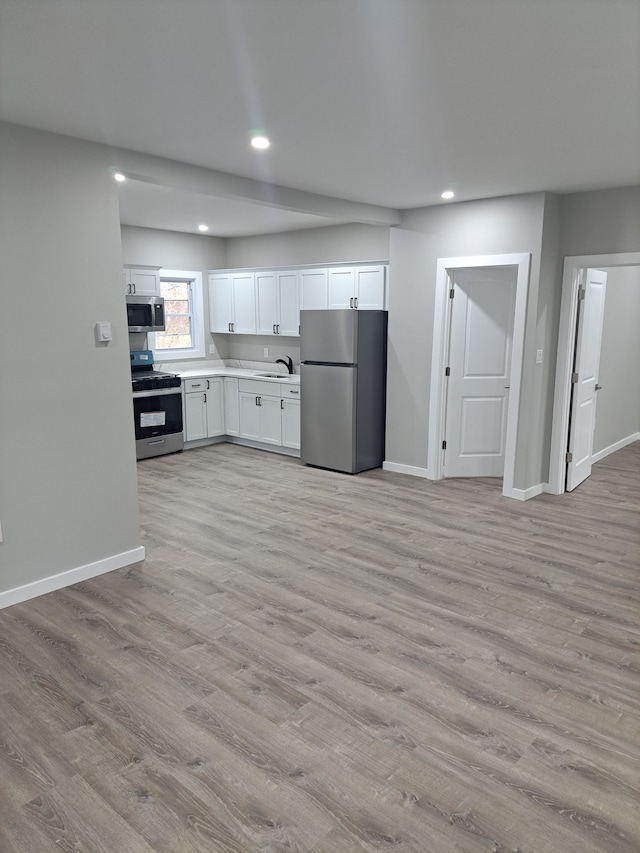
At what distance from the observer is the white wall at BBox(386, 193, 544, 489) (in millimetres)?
4984

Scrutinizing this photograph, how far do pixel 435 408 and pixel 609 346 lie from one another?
2.30 metres

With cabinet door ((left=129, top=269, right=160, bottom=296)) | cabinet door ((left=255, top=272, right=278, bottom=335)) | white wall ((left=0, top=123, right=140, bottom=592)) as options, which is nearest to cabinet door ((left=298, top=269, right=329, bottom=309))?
cabinet door ((left=255, top=272, right=278, bottom=335))

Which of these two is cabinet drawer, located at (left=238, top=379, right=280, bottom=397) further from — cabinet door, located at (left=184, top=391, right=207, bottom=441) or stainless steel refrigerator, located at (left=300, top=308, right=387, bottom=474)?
stainless steel refrigerator, located at (left=300, top=308, right=387, bottom=474)

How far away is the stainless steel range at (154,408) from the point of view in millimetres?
6461

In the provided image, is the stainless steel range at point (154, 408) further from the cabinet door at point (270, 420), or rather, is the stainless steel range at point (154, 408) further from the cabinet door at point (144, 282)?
the cabinet door at point (270, 420)

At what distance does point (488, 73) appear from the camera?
2406mm

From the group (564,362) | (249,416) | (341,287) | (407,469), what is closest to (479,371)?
(564,362)

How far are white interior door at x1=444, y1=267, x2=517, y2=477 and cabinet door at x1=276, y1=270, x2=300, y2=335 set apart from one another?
213 centimetres

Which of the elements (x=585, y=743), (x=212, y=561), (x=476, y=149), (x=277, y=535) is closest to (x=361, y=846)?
(x=585, y=743)

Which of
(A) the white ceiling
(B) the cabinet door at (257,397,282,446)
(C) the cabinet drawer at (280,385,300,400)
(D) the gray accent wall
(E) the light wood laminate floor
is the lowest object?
(E) the light wood laminate floor

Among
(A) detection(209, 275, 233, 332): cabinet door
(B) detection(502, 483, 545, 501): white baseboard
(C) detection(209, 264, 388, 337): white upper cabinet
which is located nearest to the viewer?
(B) detection(502, 483, 545, 501): white baseboard

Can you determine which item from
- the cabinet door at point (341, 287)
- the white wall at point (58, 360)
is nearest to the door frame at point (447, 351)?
the cabinet door at point (341, 287)

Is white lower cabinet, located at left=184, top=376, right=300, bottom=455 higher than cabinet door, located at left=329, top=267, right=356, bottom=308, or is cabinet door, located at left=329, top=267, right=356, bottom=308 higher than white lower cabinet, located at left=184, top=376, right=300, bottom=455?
cabinet door, located at left=329, top=267, right=356, bottom=308

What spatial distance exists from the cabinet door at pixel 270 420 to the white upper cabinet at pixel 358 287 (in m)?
1.30
